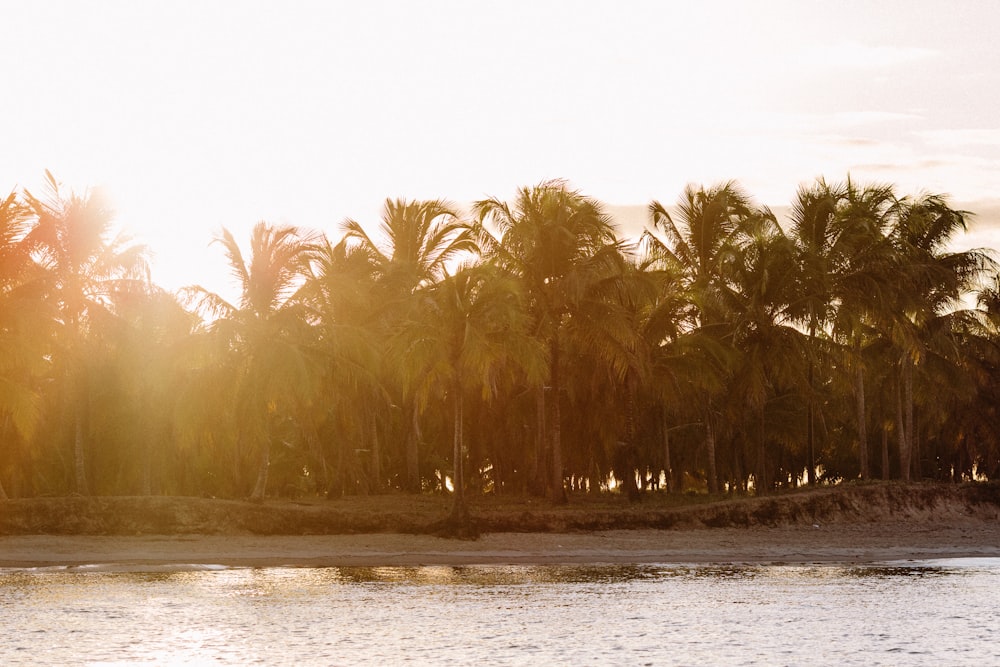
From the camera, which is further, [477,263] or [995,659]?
[477,263]

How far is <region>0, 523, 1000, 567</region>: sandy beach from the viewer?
30562 mm

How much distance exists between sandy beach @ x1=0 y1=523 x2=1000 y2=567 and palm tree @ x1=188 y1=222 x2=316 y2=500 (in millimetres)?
3472

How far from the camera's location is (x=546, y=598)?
2347cm

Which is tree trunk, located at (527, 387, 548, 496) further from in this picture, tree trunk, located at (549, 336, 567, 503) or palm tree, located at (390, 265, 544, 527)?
palm tree, located at (390, 265, 544, 527)

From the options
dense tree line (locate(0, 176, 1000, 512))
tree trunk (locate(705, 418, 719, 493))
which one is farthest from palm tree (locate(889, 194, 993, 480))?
tree trunk (locate(705, 418, 719, 493))

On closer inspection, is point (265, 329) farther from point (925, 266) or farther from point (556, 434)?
point (925, 266)

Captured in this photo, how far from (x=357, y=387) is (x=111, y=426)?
925 centimetres

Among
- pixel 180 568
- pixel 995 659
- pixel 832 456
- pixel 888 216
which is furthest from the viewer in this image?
pixel 832 456

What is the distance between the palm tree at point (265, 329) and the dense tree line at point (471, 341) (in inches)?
2.3

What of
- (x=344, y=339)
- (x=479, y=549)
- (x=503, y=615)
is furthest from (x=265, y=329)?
(x=503, y=615)

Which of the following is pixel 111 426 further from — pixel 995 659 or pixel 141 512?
pixel 995 659

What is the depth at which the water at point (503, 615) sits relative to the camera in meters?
17.2

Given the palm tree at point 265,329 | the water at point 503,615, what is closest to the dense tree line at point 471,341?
the palm tree at point 265,329

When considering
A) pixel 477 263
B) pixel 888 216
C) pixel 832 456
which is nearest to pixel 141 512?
pixel 477 263
